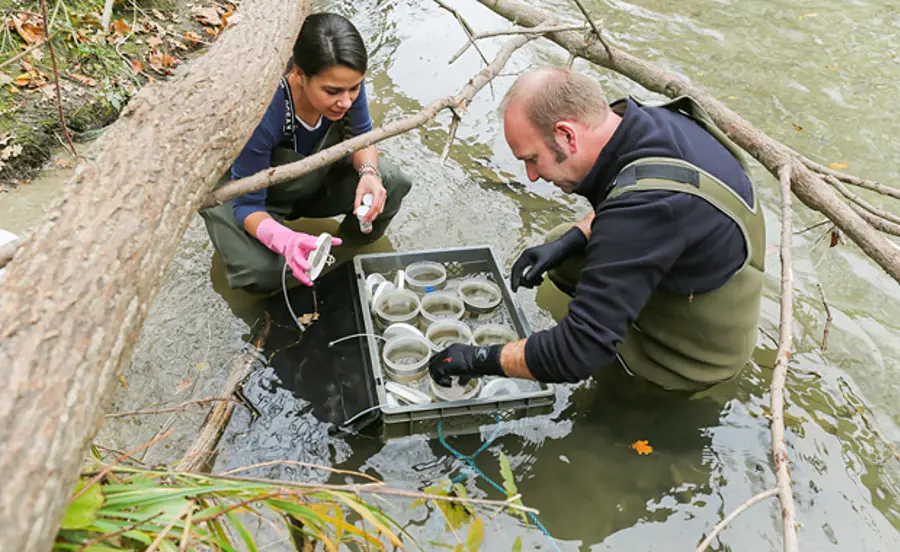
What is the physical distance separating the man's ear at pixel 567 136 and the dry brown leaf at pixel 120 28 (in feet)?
11.7

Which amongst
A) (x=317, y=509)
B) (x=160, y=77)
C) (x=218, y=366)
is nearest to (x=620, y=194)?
(x=317, y=509)

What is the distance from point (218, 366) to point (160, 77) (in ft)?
8.30

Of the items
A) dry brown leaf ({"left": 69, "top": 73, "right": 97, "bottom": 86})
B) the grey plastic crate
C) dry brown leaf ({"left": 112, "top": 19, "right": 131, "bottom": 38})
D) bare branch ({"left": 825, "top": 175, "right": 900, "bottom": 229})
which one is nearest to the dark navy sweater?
the grey plastic crate

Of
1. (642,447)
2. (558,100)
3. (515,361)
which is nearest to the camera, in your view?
(558,100)

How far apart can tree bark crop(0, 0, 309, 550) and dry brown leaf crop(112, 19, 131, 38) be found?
8.73 ft

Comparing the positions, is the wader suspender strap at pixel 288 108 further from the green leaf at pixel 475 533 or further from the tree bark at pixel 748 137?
the green leaf at pixel 475 533

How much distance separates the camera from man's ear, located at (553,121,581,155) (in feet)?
6.86

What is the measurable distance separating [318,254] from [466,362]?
0.77 meters

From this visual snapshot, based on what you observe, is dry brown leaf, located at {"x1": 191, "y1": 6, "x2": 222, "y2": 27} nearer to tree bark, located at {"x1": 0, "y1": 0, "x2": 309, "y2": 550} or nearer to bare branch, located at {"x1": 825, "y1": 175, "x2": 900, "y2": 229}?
tree bark, located at {"x1": 0, "y1": 0, "x2": 309, "y2": 550}

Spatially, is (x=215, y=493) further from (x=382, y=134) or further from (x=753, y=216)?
(x=753, y=216)

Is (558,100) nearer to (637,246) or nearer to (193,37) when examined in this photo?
(637,246)

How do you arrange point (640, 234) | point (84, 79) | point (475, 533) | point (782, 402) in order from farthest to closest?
1. point (84, 79)
2. point (640, 234)
3. point (782, 402)
4. point (475, 533)

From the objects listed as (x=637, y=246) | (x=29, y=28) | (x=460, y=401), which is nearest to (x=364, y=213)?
(x=460, y=401)

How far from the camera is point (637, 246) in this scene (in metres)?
1.95
